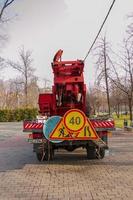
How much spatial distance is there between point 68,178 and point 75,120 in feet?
5.36

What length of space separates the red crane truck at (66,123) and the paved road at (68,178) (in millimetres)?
472

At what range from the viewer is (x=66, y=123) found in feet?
30.9

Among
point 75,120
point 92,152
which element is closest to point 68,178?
point 75,120

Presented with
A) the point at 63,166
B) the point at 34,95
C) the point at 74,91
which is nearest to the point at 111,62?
the point at 74,91

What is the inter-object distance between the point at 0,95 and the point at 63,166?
224 feet

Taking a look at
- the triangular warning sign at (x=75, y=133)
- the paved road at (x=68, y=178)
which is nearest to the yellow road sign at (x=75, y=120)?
the triangular warning sign at (x=75, y=133)

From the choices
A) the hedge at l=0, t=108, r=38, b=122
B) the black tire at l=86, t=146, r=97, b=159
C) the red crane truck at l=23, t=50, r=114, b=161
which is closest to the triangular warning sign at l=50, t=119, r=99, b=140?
the red crane truck at l=23, t=50, r=114, b=161

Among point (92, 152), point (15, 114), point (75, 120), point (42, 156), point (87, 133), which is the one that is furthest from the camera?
point (15, 114)

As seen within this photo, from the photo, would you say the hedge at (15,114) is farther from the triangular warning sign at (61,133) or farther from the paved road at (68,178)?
the triangular warning sign at (61,133)

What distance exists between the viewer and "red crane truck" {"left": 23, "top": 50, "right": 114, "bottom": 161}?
31.0 ft

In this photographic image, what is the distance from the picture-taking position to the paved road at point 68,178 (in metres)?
6.63

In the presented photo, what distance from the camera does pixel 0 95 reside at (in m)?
77.1

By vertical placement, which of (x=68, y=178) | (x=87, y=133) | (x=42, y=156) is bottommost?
(x=68, y=178)

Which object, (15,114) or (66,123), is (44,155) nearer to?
(66,123)
